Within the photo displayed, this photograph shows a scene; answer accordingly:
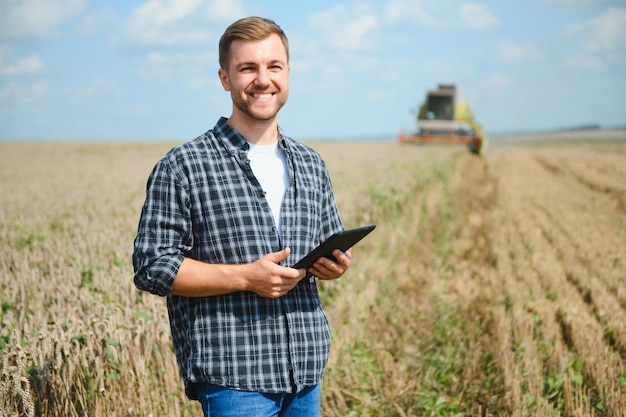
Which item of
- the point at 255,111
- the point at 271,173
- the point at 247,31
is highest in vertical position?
the point at 247,31

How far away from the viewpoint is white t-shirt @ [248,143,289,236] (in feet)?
7.42

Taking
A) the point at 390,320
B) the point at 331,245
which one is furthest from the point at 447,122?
the point at 331,245

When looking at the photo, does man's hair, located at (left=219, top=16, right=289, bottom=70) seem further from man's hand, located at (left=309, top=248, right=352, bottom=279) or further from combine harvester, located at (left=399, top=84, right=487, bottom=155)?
combine harvester, located at (left=399, top=84, right=487, bottom=155)

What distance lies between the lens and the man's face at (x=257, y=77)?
2178mm

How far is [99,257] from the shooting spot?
18.9 feet

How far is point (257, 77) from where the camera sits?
219 cm

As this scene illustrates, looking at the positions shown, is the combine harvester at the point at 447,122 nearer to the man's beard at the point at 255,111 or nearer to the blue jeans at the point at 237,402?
the man's beard at the point at 255,111

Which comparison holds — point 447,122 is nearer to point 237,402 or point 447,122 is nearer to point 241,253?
point 241,253

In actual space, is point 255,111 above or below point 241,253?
above

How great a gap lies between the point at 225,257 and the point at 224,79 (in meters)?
0.69

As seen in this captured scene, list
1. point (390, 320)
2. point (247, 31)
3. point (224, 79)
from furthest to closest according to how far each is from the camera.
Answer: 1. point (390, 320)
2. point (224, 79)
3. point (247, 31)

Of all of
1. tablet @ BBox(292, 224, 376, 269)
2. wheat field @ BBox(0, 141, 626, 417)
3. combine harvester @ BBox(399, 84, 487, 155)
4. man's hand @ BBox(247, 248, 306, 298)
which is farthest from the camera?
combine harvester @ BBox(399, 84, 487, 155)

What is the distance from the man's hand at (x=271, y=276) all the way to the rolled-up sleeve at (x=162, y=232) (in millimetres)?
267

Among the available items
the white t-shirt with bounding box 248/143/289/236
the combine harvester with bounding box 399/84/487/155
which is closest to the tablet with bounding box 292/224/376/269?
A: the white t-shirt with bounding box 248/143/289/236
